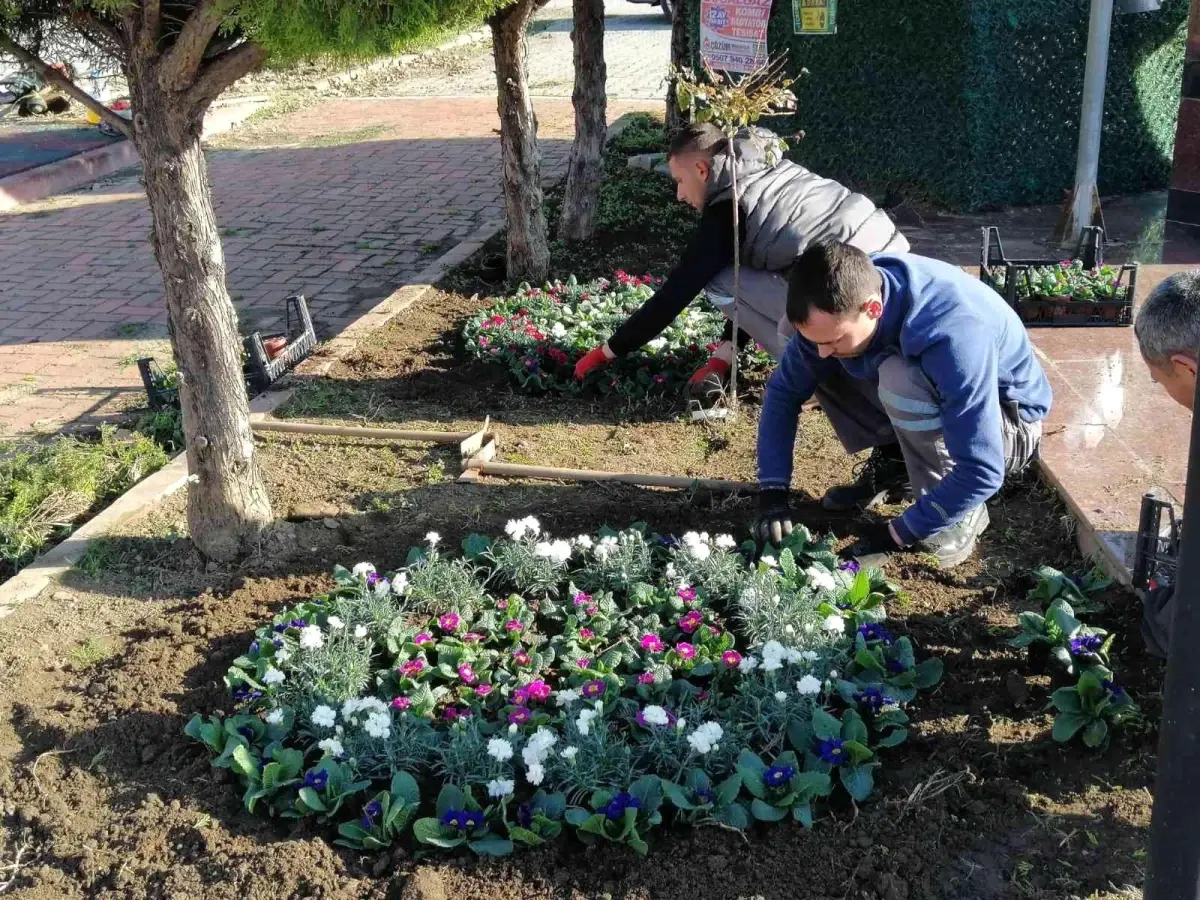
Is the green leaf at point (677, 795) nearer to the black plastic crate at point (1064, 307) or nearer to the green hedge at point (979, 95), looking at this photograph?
the black plastic crate at point (1064, 307)

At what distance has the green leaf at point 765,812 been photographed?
268 cm

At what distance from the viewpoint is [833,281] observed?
326cm

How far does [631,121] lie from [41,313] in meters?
6.39

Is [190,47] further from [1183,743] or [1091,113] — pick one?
[1091,113]

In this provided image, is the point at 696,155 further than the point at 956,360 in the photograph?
Yes

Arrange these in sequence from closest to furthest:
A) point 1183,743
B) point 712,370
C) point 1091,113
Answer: point 1183,743 → point 712,370 → point 1091,113

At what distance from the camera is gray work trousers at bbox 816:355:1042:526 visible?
3.50 metres

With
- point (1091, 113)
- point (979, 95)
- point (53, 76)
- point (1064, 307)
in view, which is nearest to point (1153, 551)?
point (1064, 307)

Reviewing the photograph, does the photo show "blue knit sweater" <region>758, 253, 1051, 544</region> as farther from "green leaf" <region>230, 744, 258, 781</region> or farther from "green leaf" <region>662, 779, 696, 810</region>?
"green leaf" <region>230, 744, 258, 781</region>

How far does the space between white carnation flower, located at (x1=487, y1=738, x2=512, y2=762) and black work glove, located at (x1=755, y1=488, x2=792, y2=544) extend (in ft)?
4.10

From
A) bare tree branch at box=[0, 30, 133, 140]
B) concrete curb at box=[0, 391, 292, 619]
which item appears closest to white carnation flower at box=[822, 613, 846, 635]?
bare tree branch at box=[0, 30, 133, 140]

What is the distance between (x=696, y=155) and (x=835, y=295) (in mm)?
1485

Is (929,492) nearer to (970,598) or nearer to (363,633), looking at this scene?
(970,598)

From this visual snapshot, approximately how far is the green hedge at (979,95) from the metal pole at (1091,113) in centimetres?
119
